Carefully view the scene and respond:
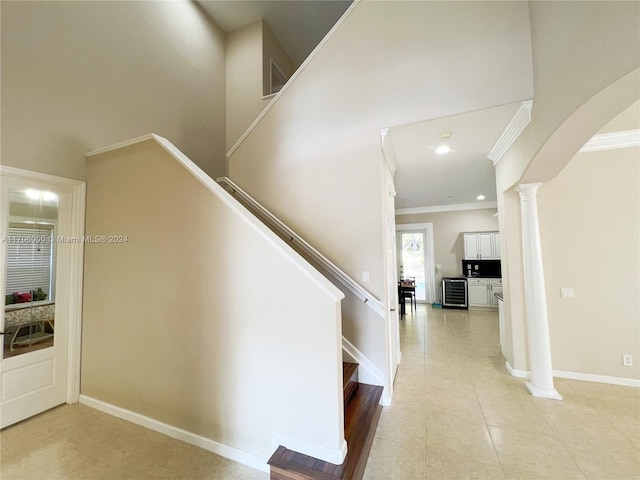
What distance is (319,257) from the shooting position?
2.74m

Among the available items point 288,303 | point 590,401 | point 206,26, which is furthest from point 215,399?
point 206,26

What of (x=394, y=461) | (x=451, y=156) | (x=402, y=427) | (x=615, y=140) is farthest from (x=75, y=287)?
(x=615, y=140)

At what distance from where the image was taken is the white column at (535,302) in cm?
278

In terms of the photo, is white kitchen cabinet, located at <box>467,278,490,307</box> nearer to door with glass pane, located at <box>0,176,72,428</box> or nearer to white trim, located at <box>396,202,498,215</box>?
white trim, located at <box>396,202,498,215</box>

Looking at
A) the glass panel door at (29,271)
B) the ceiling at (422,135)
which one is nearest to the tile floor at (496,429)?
the ceiling at (422,135)

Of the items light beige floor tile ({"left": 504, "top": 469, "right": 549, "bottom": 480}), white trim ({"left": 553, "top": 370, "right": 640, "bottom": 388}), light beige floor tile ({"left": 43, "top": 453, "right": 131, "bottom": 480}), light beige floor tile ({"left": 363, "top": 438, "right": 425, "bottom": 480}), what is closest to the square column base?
white trim ({"left": 553, "top": 370, "right": 640, "bottom": 388})

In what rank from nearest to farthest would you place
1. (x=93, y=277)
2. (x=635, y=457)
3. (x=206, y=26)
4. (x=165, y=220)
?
1. (x=635, y=457)
2. (x=165, y=220)
3. (x=93, y=277)
4. (x=206, y=26)

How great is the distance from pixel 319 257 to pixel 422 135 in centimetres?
180

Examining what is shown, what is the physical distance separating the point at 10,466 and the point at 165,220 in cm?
204

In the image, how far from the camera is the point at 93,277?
2631mm

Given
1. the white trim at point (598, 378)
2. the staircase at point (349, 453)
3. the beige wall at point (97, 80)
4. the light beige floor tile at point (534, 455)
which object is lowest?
the light beige floor tile at point (534, 455)

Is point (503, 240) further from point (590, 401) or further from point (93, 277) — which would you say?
point (93, 277)

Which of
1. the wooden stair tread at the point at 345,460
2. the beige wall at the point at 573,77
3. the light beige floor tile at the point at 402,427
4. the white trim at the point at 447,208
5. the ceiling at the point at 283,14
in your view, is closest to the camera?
the beige wall at the point at 573,77

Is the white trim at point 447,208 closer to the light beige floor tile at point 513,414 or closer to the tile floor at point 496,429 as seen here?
the tile floor at point 496,429
